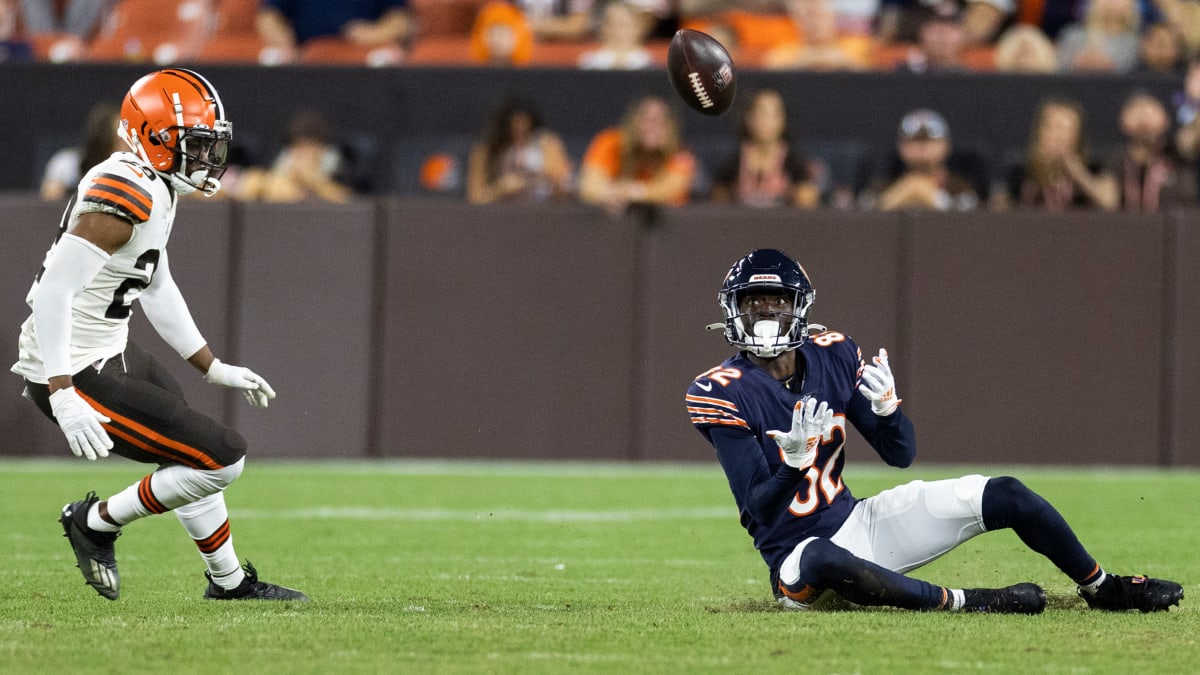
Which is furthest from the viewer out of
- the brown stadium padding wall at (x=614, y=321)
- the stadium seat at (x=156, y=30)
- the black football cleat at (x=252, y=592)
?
the stadium seat at (x=156, y=30)

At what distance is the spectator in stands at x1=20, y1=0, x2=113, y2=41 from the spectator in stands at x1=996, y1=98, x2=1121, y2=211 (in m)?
7.89

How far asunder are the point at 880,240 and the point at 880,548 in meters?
5.66

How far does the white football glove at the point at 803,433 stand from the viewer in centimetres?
510

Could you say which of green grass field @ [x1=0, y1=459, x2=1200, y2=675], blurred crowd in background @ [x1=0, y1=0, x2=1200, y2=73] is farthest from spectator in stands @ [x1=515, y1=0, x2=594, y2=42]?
green grass field @ [x1=0, y1=459, x2=1200, y2=675]

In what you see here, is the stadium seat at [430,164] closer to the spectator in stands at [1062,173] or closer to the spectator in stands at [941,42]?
the spectator in stands at [941,42]

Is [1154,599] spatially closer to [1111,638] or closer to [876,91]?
[1111,638]

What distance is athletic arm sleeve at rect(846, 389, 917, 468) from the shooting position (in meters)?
5.54

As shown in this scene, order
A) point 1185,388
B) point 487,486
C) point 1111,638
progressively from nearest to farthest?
1. point 1111,638
2. point 487,486
3. point 1185,388

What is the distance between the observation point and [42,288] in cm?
544

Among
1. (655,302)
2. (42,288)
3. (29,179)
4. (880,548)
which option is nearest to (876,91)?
(655,302)

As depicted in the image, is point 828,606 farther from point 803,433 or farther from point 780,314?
point 780,314

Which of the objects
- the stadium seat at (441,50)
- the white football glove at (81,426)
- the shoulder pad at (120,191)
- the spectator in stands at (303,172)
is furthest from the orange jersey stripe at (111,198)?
the stadium seat at (441,50)

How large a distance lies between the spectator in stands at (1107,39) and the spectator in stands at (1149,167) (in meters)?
1.40

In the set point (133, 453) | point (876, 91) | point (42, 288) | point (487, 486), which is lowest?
point (487, 486)
